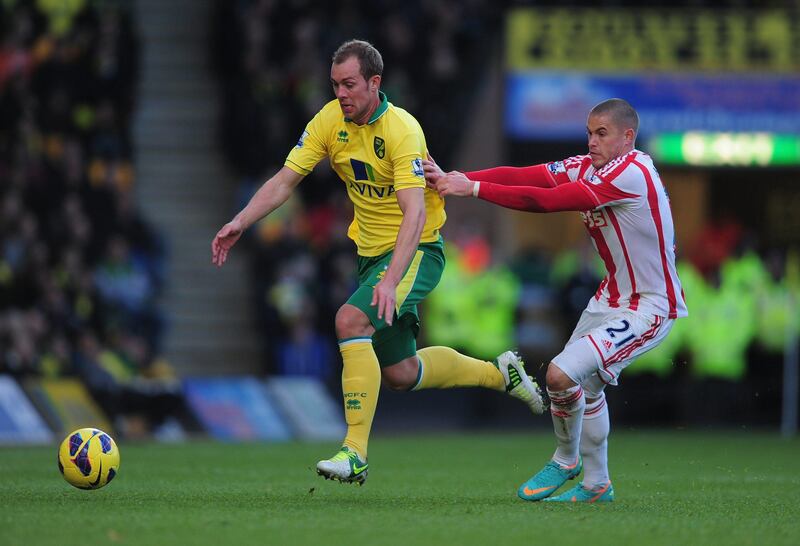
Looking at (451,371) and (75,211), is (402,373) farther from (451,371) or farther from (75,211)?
(75,211)

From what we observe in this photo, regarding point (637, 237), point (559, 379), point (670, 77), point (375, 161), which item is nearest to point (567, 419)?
point (559, 379)

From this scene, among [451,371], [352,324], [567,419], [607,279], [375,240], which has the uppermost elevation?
[375,240]

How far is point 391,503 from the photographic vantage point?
320 inches

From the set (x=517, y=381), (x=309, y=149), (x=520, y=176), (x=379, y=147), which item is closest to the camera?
(x=379, y=147)

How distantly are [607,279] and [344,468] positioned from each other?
1797mm

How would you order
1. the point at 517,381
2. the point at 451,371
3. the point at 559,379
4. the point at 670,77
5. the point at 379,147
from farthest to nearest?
the point at 670,77 < the point at 517,381 < the point at 451,371 < the point at 379,147 < the point at 559,379

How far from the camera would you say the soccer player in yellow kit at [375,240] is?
8.01 meters

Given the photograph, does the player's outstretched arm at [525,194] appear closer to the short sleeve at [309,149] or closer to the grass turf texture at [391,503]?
the short sleeve at [309,149]

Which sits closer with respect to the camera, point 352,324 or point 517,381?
point 352,324

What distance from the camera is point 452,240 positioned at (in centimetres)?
1977

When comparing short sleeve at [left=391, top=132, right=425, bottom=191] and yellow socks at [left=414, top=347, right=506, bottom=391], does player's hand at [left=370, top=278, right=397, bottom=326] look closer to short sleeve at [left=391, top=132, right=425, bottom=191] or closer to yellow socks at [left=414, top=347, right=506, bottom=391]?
short sleeve at [left=391, top=132, right=425, bottom=191]

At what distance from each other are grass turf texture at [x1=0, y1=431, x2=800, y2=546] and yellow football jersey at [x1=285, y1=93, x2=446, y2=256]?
1441mm

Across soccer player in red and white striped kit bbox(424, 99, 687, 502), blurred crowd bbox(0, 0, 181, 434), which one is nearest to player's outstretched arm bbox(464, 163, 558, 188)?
soccer player in red and white striped kit bbox(424, 99, 687, 502)

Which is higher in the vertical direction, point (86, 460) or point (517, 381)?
point (517, 381)
